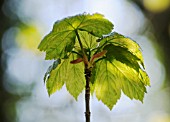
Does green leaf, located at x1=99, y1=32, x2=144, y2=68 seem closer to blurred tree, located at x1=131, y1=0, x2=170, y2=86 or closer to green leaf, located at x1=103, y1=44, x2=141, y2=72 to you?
green leaf, located at x1=103, y1=44, x2=141, y2=72

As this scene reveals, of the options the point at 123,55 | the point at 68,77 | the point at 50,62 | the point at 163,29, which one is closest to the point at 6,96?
the point at 50,62

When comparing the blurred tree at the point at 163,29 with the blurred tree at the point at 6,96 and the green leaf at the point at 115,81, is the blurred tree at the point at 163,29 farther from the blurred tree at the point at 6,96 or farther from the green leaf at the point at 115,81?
the green leaf at the point at 115,81

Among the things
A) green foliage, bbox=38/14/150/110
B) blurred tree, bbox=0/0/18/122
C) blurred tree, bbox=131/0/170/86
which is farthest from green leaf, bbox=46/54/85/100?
blurred tree, bbox=131/0/170/86

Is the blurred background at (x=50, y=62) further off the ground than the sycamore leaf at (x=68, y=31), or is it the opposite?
the blurred background at (x=50, y=62)

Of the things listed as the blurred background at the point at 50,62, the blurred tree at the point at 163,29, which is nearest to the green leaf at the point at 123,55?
the blurred tree at the point at 163,29

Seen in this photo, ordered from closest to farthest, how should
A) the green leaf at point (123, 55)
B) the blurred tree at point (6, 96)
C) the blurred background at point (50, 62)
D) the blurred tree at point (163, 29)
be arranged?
the green leaf at point (123, 55)
the blurred tree at point (6, 96)
the blurred tree at point (163, 29)
the blurred background at point (50, 62)

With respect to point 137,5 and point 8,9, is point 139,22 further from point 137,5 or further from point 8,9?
point 8,9

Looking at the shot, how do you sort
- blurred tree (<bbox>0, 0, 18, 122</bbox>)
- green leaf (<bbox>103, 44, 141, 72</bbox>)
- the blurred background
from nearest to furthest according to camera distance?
1. green leaf (<bbox>103, 44, 141, 72</bbox>)
2. blurred tree (<bbox>0, 0, 18, 122</bbox>)
3. the blurred background
